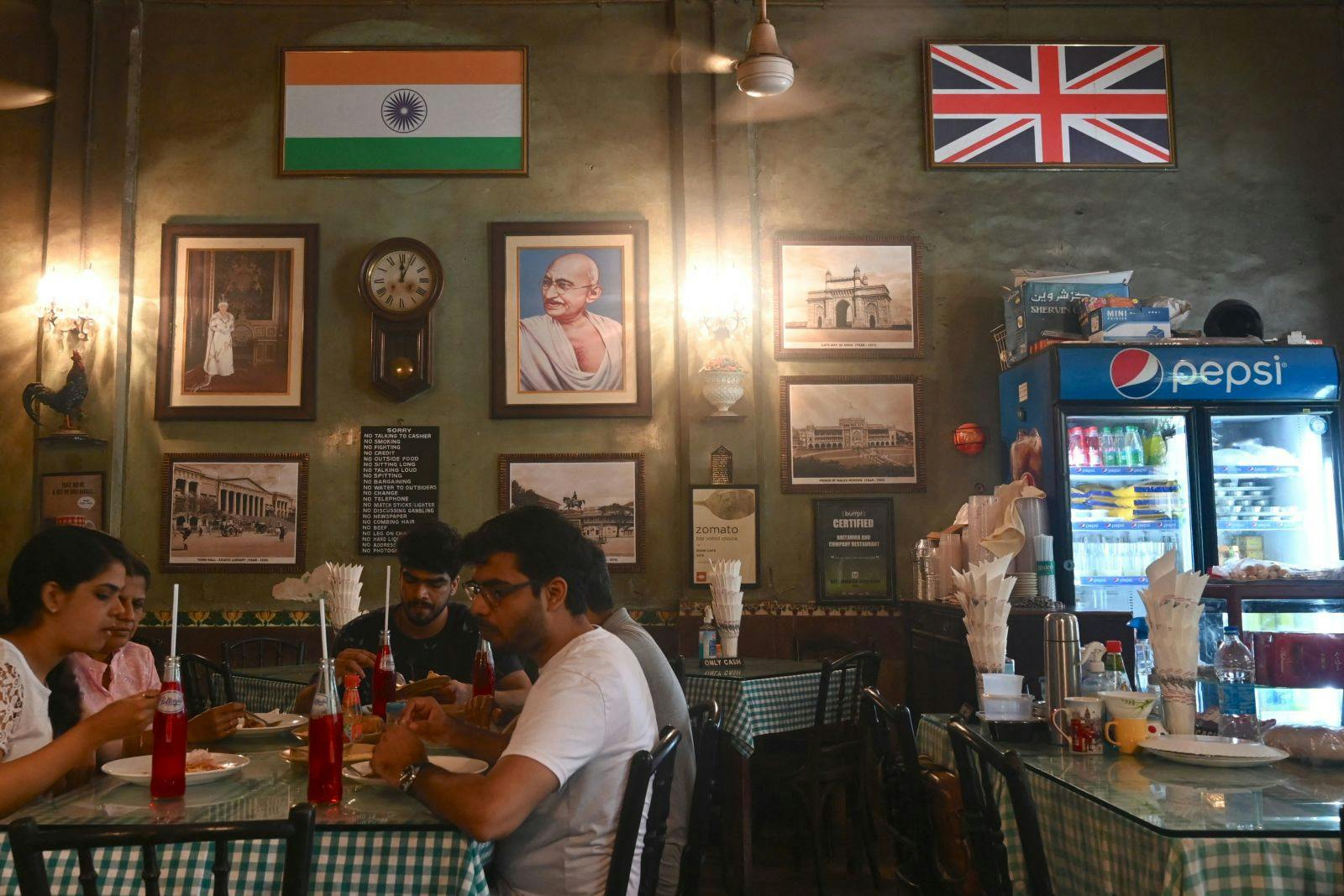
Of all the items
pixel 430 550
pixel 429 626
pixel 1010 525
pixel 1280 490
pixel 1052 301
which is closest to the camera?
pixel 430 550

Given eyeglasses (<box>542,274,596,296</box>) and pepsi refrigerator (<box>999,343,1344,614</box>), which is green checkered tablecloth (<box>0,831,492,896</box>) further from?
eyeglasses (<box>542,274,596,296</box>)

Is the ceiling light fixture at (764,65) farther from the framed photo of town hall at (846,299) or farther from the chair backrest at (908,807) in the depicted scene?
the chair backrest at (908,807)

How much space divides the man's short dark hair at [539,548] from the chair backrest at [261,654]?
394 cm

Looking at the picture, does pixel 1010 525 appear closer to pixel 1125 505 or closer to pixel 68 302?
pixel 1125 505

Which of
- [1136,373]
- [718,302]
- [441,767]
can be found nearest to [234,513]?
[718,302]

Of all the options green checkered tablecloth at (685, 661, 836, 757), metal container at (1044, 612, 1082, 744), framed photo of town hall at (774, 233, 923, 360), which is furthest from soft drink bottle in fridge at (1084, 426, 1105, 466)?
metal container at (1044, 612, 1082, 744)

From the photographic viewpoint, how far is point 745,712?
420cm

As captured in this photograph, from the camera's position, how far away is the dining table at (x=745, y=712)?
4102 millimetres

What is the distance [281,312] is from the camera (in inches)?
233

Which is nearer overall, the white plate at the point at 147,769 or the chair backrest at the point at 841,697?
the white plate at the point at 147,769

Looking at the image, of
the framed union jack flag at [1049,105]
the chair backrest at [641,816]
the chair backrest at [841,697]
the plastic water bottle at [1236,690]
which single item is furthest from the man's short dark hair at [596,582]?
the framed union jack flag at [1049,105]

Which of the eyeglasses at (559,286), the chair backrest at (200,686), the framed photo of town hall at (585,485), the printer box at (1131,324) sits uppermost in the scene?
the eyeglasses at (559,286)

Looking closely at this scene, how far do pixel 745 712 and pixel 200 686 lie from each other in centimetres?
249

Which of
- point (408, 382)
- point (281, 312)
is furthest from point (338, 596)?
point (281, 312)
